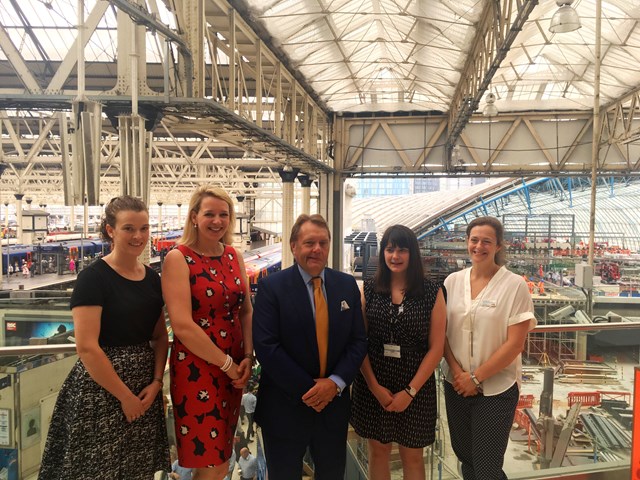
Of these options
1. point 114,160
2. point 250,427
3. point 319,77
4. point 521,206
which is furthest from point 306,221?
point 521,206

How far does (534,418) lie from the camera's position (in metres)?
3.90

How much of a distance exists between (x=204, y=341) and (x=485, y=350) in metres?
1.51

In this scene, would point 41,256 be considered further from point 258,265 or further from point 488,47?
point 488,47

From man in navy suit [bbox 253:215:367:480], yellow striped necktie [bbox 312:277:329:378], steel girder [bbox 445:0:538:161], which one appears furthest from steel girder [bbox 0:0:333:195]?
steel girder [bbox 445:0:538:161]

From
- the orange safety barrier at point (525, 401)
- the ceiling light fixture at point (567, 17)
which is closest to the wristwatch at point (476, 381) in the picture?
→ the orange safety barrier at point (525, 401)

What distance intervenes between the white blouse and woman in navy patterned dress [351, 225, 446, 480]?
0.15 meters

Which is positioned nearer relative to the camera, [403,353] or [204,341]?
[204,341]

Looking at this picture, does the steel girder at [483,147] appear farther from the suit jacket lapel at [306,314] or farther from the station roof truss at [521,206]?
the suit jacket lapel at [306,314]

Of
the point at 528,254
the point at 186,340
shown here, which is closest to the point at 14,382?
the point at 186,340

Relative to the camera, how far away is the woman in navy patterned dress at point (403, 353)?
2.57 metres

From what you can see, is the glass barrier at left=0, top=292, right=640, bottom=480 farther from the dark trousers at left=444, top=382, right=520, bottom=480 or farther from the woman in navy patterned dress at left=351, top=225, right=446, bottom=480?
the woman in navy patterned dress at left=351, top=225, right=446, bottom=480

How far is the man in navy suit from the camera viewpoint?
2.33 metres

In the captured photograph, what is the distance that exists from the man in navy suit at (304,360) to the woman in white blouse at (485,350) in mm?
630

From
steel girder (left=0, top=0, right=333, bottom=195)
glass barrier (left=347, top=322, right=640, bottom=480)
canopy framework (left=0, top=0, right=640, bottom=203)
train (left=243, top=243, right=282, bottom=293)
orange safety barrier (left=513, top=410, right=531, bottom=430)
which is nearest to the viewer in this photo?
glass barrier (left=347, top=322, right=640, bottom=480)
